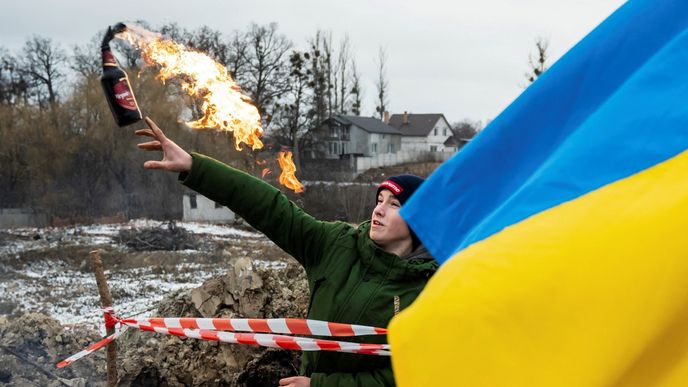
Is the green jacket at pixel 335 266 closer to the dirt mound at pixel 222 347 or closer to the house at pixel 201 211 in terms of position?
the dirt mound at pixel 222 347

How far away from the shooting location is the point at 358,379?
3.13 meters

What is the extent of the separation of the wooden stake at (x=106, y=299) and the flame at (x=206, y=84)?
1151 millimetres

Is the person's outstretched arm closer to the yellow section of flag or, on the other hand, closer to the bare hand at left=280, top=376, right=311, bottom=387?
the bare hand at left=280, top=376, right=311, bottom=387

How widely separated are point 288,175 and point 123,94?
3.81ft

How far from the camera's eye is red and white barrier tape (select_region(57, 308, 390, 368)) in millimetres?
3180

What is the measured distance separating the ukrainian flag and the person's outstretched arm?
151cm

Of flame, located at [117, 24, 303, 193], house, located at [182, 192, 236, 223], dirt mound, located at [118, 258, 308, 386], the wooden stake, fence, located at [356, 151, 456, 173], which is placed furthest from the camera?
fence, located at [356, 151, 456, 173]

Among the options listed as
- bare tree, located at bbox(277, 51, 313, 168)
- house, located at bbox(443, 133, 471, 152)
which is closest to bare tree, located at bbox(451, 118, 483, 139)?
house, located at bbox(443, 133, 471, 152)

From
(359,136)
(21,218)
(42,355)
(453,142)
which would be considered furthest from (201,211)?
(453,142)

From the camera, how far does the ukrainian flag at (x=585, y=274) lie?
156cm

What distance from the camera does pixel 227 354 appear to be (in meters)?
5.97

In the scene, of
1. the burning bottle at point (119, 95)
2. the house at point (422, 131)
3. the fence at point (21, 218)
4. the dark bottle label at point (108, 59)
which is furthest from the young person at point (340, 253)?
the house at point (422, 131)

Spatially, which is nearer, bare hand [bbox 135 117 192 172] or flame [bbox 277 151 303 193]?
bare hand [bbox 135 117 192 172]

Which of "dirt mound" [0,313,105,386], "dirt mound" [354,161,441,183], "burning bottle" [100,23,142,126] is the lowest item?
"dirt mound" [354,161,441,183]
